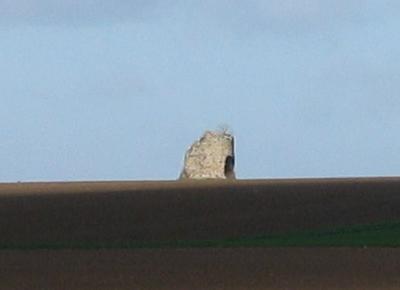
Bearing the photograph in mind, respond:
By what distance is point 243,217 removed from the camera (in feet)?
125

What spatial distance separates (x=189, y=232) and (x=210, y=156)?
2826 cm

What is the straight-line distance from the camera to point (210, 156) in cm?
6191

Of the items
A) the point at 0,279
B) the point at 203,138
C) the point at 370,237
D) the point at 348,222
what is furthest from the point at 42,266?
the point at 203,138

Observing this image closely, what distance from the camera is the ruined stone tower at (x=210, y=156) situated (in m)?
61.7

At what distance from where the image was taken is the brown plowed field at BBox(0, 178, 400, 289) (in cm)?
2253

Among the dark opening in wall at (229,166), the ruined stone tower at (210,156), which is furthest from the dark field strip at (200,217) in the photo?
the dark opening in wall at (229,166)

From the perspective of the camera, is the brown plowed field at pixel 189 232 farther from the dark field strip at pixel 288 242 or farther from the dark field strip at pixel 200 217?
the dark field strip at pixel 288 242

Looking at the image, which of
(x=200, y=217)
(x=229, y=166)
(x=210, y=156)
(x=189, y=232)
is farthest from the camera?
(x=229, y=166)

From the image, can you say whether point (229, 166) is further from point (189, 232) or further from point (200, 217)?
point (189, 232)

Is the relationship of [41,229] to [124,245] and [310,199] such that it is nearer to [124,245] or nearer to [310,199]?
[124,245]

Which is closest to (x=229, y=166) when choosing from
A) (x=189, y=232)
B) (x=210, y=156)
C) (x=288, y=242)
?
(x=210, y=156)

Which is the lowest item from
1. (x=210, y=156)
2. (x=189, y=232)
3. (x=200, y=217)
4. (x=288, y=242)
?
(x=288, y=242)

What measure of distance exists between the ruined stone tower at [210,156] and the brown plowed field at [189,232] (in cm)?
429

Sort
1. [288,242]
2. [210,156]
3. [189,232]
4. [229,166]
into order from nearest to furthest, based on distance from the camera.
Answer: [288,242] < [189,232] < [210,156] < [229,166]
